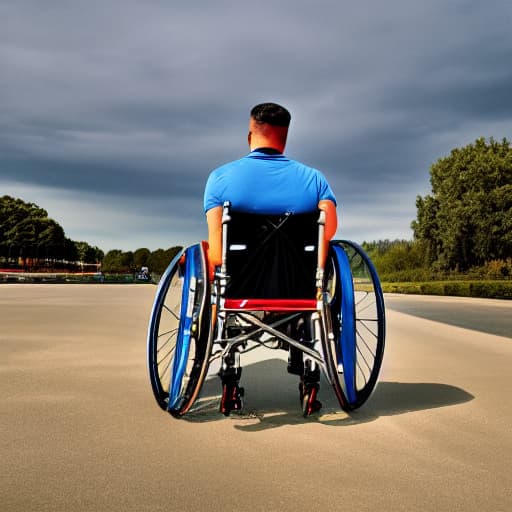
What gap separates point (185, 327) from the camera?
4.25m

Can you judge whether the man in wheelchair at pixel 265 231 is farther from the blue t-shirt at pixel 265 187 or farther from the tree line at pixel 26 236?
the tree line at pixel 26 236

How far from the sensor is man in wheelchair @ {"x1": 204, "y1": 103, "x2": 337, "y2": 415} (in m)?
4.16

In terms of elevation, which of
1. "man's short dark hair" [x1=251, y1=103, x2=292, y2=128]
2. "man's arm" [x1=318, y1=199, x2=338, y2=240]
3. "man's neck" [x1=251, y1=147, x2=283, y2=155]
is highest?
"man's short dark hair" [x1=251, y1=103, x2=292, y2=128]

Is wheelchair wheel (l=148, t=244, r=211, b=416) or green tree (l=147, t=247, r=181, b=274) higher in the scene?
green tree (l=147, t=247, r=181, b=274)

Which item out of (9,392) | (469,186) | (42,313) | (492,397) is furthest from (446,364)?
(469,186)

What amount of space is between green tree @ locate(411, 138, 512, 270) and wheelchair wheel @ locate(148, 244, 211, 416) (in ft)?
152

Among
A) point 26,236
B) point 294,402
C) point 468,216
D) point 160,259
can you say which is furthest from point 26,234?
point 294,402

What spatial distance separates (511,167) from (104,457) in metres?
53.2

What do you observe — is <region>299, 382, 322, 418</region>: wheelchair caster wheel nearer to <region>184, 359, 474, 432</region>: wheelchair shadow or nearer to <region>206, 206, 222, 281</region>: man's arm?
<region>184, 359, 474, 432</region>: wheelchair shadow

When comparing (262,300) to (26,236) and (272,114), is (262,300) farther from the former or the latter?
(26,236)

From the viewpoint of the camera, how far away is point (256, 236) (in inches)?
164

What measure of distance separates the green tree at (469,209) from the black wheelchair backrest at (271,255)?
46.0 metres

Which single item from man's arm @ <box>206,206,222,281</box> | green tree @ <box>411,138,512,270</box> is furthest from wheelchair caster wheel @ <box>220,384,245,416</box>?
green tree @ <box>411,138,512,270</box>

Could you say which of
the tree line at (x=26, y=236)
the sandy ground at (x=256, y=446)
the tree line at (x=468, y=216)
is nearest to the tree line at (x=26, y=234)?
the tree line at (x=26, y=236)
